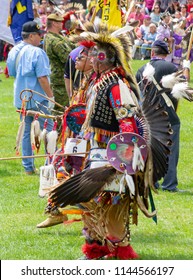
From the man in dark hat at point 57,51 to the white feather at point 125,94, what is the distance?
13.9 feet

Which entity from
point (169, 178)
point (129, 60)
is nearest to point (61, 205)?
point (129, 60)

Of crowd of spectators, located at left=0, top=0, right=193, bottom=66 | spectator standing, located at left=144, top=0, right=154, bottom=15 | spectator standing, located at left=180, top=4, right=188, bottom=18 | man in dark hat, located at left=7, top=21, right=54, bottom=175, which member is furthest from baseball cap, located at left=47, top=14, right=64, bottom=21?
spectator standing, located at left=144, top=0, right=154, bottom=15

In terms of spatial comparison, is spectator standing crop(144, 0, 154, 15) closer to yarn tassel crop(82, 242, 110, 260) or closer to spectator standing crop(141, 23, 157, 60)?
spectator standing crop(141, 23, 157, 60)

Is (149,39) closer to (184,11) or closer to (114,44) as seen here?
(184,11)

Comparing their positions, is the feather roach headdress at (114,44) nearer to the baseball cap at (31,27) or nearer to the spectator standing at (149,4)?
the baseball cap at (31,27)

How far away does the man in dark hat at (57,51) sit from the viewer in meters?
10.4

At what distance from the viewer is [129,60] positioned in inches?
254

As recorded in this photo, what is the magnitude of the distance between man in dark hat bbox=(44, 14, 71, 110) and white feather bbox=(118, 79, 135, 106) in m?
4.23

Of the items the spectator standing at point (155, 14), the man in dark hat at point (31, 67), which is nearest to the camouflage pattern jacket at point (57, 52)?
the man in dark hat at point (31, 67)

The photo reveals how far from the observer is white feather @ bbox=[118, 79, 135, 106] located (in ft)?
20.1

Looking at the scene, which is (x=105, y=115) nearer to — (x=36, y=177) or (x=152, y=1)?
(x=36, y=177)

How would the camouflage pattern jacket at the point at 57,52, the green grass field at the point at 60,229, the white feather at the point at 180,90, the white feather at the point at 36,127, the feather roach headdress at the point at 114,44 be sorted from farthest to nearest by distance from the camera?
1. the camouflage pattern jacket at the point at 57,52
2. the white feather at the point at 36,127
3. the green grass field at the point at 60,229
4. the white feather at the point at 180,90
5. the feather roach headdress at the point at 114,44

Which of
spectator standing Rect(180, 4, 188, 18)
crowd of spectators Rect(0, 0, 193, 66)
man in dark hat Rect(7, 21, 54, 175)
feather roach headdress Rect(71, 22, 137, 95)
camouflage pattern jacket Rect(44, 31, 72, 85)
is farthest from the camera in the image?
spectator standing Rect(180, 4, 188, 18)

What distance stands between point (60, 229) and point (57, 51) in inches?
126
